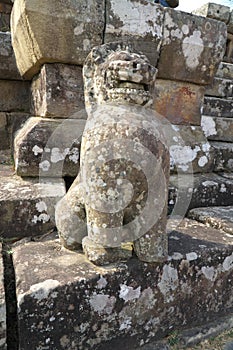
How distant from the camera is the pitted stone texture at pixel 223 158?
266 centimetres

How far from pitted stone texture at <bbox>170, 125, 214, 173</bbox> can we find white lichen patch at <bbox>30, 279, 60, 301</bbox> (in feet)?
4.80

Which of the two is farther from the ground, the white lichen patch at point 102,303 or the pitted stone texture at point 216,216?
the pitted stone texture at point 216,216

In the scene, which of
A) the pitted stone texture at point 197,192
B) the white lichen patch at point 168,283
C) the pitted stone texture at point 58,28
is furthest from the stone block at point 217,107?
the white lichen patch at point 168,283

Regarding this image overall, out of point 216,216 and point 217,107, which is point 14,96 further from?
point 217,107

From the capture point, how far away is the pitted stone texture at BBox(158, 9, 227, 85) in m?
2.21

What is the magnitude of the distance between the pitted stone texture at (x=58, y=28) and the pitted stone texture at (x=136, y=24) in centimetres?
7

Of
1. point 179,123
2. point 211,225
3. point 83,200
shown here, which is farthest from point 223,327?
point 179,123

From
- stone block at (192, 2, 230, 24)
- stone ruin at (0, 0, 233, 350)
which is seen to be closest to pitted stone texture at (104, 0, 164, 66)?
stone ruin at (0, 0, 233, 350)

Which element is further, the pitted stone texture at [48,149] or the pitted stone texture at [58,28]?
the pitted stone texture at [48,149]

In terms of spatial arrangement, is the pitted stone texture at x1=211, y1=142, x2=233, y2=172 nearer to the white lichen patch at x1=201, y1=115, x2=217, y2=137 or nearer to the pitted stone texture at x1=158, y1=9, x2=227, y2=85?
the white lichen patch at x1=201, y1=115, x2=217, y2=137

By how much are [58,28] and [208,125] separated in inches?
66.4

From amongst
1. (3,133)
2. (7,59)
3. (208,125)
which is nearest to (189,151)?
(208,125)

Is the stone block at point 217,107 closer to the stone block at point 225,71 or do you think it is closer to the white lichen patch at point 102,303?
the stone block at point 225,71

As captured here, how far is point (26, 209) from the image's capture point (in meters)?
1.68
